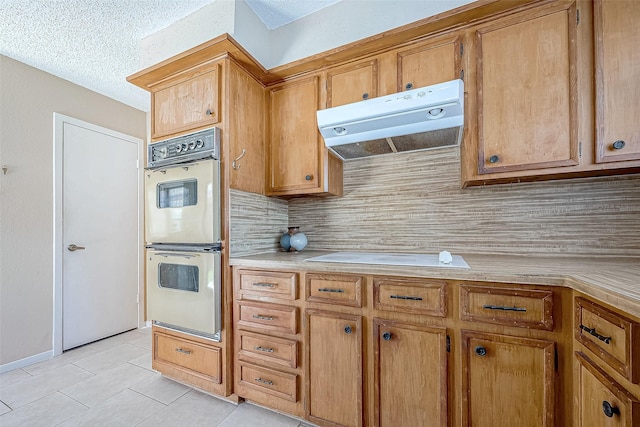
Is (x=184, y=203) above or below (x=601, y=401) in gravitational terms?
above

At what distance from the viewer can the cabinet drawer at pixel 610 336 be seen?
74 centimetres

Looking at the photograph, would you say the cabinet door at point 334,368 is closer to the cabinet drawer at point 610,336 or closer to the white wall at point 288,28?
the cabinet drawer at point 610,336

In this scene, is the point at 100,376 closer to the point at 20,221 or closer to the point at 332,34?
the point at 20,221

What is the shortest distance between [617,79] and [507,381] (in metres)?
1.45

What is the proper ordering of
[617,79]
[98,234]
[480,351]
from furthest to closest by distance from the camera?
[98,234] → [617,79] → [480,351]

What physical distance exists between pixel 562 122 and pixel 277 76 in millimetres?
1783

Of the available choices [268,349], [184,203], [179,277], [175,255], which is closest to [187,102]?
[184,203]

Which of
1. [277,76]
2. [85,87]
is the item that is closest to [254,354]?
[277,76]

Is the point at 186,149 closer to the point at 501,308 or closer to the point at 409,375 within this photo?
the point at 409,375

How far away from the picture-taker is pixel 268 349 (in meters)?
1.66

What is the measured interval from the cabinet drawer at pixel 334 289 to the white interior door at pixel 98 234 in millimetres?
2552

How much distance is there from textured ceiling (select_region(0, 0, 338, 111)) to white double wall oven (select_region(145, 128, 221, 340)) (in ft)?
2.99

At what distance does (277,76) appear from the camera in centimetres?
208

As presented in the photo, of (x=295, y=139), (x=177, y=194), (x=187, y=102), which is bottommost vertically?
(x=177, y=194)
